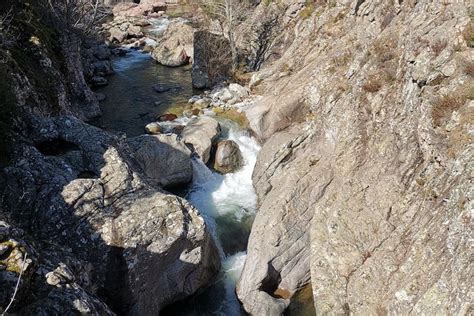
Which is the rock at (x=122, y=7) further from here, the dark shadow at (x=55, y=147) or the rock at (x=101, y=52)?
the dark shadow at (x=55, y=147)

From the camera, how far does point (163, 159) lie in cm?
2450

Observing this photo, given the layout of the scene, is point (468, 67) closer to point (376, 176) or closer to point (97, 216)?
point (376, 176)

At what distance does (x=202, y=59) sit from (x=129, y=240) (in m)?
24.5

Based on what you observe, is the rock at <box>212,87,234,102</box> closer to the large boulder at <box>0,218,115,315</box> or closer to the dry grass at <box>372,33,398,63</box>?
the dry grass at <box>372,33,398,63</box>

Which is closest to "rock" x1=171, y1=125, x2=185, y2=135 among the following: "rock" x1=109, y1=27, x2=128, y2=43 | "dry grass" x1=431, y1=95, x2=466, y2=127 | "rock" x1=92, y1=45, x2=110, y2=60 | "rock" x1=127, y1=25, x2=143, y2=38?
"dry grass" x1=431, y1=95, x2=466, y2=127

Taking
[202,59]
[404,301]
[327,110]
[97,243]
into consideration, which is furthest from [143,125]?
[404,301]

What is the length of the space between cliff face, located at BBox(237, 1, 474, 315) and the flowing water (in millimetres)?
1198

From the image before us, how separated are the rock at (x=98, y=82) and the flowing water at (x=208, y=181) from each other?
687 millimetres

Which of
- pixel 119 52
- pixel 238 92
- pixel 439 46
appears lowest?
pixel 119 52

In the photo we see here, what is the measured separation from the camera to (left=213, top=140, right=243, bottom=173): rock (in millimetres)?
26641

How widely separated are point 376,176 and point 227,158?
35.7ft

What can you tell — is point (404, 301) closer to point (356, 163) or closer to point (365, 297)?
point (365, 297)

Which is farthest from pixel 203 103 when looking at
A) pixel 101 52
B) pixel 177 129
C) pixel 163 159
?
pixel 101 52

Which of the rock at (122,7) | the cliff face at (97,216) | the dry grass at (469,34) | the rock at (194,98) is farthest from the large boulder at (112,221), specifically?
the rock at (122,7)
